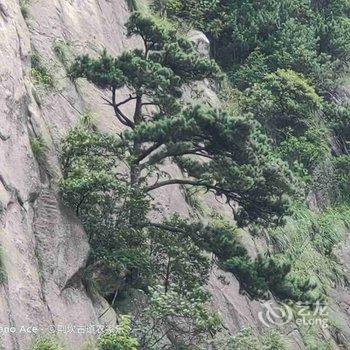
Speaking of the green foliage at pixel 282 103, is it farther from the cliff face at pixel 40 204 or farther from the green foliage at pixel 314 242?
the cliff face at pixel 40 204

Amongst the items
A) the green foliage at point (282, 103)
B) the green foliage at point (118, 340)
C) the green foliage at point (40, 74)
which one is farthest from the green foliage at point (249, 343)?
the green foliage at point (282, 103)

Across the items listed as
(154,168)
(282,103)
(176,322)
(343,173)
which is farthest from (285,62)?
(176,322)

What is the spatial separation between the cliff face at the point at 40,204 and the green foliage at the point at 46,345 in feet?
0.43

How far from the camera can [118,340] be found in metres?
11.8

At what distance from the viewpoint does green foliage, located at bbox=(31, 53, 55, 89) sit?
16.6 m

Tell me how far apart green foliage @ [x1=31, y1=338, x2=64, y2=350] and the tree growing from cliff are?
2.88m

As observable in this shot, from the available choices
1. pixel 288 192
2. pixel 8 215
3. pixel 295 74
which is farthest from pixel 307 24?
pixel 8 215

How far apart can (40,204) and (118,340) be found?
3153mm

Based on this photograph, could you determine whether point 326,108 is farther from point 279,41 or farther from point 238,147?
point 238,147

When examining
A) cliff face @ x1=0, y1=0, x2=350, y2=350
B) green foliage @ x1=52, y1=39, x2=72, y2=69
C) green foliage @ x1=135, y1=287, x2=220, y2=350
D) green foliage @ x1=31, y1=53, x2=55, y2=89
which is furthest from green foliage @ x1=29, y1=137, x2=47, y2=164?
green foliage @ x1=52, y1=39, x2=72, y2=69

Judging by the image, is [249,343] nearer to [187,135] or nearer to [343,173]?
[187,135]

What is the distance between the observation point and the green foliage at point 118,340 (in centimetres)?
1172

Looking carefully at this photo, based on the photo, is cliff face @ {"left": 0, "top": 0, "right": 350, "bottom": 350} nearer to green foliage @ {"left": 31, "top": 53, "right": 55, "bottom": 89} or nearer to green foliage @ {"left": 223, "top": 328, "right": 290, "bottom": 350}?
green foliage @ {"left": 31, "top": 53, "right": 55, "bottom": 89}

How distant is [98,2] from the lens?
2177 cm
